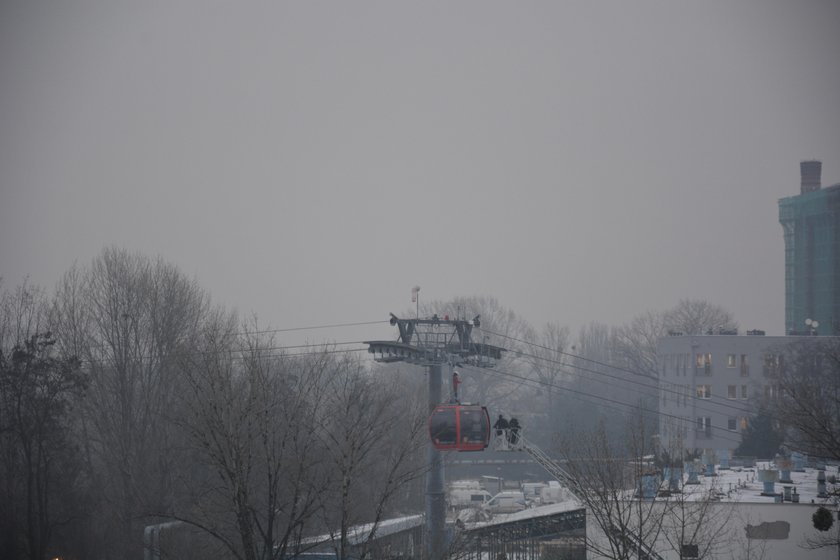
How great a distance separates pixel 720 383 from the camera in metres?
84.6

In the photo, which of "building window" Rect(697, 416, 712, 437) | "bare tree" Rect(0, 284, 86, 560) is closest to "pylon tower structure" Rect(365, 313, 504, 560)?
"bare tree" Rect(0, 284, 86, 560)

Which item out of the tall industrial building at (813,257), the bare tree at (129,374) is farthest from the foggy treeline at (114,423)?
the tall industrial building at (813,257)

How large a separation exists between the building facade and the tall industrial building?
29.4 metres

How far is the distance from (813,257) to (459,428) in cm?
9178

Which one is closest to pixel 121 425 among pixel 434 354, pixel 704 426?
pixel 434 354

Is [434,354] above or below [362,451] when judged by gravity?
above

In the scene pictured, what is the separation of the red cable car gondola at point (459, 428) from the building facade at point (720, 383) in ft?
161

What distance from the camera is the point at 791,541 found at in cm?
3023

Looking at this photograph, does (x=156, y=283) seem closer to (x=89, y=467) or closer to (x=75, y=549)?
(x=89, y=467)

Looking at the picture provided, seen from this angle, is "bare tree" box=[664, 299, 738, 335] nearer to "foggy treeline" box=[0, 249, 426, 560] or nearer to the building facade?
the building facade

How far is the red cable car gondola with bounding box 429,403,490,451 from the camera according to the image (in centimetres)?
3619

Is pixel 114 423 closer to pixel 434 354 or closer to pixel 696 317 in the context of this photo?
pixel 434 354

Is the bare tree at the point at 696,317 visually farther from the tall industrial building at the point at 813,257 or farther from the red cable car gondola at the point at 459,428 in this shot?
the red cable car gondola at the point at 459,428

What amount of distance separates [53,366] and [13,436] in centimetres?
346
